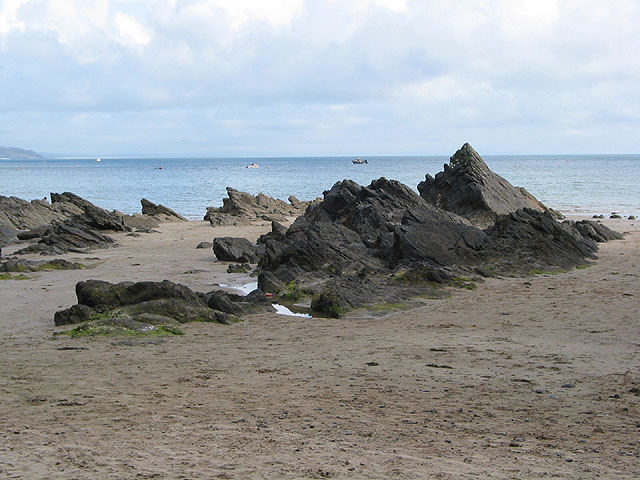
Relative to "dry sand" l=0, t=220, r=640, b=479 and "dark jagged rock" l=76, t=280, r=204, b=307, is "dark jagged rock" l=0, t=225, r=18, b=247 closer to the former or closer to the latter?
"dry sand" l=0, t=220, r=640, b=479

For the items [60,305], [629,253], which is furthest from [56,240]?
[629,253]

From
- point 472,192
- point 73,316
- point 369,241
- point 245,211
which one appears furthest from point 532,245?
point 245,211

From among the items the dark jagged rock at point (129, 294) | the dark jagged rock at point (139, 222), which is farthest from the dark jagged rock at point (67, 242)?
the dark jagged rock at point (129, 294)

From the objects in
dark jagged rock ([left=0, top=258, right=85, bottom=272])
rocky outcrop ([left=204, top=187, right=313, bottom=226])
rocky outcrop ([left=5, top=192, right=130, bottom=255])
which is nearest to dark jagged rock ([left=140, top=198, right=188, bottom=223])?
rocky outcrop ([left=204, top=187, right=313, bottom=226])

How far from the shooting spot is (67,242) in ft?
82.2

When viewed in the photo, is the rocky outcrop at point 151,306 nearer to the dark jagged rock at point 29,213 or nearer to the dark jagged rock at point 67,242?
the dark jagged rock at point 67,242

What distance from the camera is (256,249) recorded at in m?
22.3

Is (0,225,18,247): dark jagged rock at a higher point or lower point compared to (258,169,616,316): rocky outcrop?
lower

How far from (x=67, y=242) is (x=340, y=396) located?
19963 millimetres

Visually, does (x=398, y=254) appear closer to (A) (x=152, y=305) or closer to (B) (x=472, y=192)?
(A) (x=152, y=305)

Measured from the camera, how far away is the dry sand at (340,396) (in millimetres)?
5414

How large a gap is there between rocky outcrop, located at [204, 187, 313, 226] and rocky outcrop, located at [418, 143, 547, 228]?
970cm

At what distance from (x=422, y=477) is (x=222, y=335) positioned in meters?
6.74

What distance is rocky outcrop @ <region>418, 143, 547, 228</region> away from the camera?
2962cm
